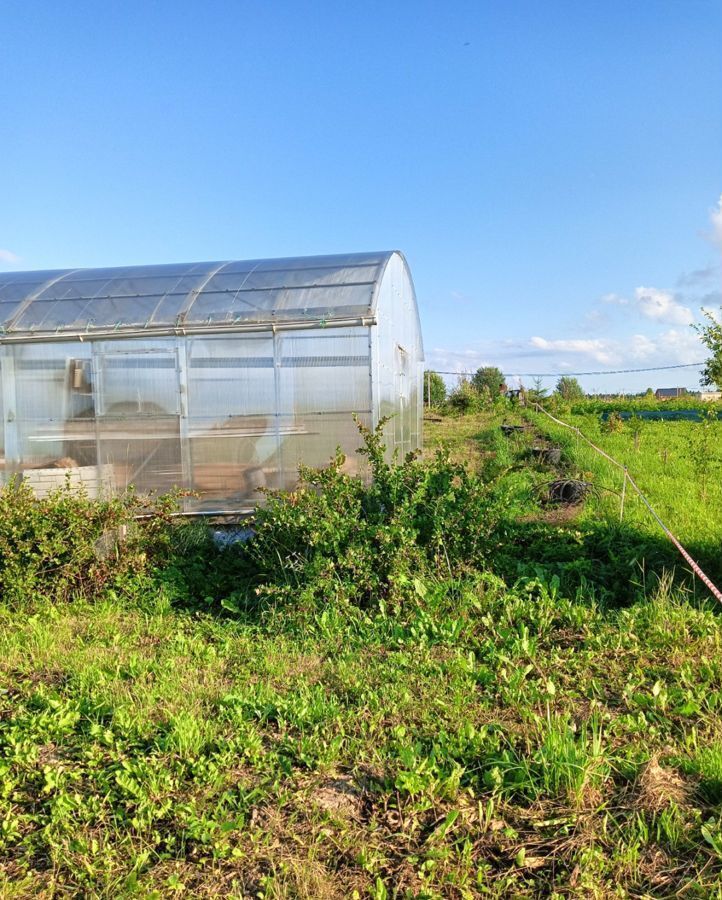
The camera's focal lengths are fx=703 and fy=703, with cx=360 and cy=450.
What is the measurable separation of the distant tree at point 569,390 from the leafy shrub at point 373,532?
24.6m

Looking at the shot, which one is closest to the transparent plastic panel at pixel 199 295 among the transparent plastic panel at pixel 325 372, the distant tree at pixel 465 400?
the transparent plastic panel at pixel 325 372

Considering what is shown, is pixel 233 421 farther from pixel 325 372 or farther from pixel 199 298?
pixel 199 298

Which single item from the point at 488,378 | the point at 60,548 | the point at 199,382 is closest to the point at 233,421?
the point at 199,382

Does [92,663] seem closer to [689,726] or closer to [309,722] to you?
[309,722]

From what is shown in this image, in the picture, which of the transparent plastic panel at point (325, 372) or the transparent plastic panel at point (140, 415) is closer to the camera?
the transparent plastic panel at point (325, 372)

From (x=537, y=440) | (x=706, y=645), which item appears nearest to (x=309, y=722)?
(x=706, y=645)

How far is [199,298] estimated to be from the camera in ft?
29.3

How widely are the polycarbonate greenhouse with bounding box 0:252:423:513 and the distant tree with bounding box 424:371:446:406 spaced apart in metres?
18.9

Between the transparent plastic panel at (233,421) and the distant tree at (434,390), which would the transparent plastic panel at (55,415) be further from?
the distant tree at (434,390)

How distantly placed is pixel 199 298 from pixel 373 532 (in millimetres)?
5042

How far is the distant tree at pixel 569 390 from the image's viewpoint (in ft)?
101

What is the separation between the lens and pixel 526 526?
243 inches

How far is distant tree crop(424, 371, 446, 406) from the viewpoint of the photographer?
1109 inches

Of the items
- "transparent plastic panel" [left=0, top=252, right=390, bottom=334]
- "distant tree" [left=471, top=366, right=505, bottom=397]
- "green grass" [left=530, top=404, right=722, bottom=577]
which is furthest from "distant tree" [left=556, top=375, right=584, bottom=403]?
"transparent plastic panel" [left=0, top=252, right=390, bottom=334]
